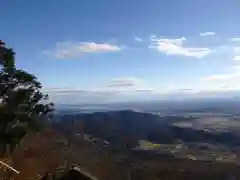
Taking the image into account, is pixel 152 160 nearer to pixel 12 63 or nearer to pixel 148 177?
pixel 148 177

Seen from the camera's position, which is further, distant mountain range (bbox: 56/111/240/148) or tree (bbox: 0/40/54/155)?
distant mountain range (bbox: 56/111/240/148)

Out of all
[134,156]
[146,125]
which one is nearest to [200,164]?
[134,156]

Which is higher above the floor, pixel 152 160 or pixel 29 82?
pixel 29 82

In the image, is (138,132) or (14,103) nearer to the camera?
(14,103)

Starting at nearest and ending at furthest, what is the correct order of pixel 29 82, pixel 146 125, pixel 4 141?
1. pixel 4 141
2. pixel 29 82
3. pixel 146 125

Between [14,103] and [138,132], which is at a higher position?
[14,103]

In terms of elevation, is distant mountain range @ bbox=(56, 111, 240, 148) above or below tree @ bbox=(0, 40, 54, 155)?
below

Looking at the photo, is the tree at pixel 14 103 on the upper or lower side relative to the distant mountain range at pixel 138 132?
upper

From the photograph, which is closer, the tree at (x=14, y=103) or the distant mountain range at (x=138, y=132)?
the tree at (x=14, y=103)
